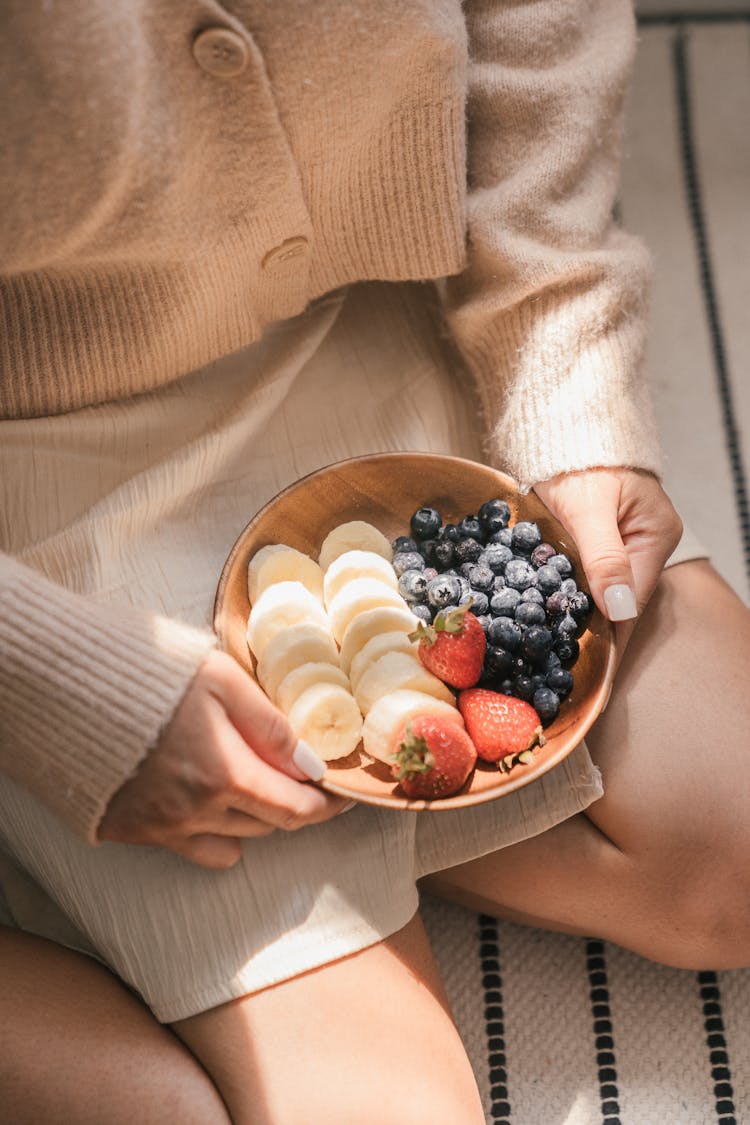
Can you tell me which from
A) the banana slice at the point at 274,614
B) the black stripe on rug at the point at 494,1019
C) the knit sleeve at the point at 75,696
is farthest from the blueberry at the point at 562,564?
the black stripe on rug at the point at 494,1019

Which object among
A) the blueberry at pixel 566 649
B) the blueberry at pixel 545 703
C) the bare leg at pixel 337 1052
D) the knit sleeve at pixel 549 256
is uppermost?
the knit sleeve at pixel 549 256

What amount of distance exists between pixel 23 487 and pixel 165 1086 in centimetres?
50

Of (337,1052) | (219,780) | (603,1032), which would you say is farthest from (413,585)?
(603,1032)

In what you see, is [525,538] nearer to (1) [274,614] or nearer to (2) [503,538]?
(2) [503,538]

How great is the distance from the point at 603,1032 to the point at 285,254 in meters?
0.82

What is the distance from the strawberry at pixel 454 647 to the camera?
2.59 feet

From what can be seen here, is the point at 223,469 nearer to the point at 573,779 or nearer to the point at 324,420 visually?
the point at 324,420

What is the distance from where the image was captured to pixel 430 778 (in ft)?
2.46

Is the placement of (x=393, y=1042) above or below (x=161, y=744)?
below

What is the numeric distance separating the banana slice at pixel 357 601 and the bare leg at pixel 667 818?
224 millimetres

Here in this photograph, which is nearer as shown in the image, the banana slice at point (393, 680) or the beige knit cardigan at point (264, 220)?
the beige knit cardigan at point (264, 220)

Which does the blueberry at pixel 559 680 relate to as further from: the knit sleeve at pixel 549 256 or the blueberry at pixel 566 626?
the knit sleeve at pixel 549 256

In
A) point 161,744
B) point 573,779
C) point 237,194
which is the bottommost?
point 573,779

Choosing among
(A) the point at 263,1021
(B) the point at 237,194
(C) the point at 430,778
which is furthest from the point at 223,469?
(A) the point at 263,1021
